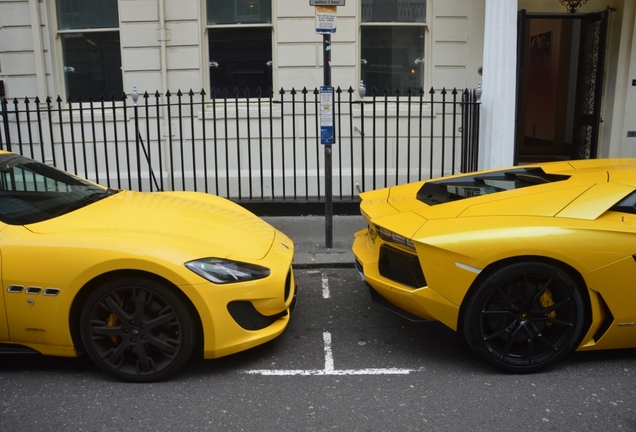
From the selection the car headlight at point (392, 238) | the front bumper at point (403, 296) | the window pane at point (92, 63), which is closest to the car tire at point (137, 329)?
the front bumper at point (403, 296)

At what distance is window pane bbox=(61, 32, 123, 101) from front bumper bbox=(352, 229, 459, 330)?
23.1 feet

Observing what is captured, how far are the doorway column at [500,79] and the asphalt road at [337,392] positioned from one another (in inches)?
174

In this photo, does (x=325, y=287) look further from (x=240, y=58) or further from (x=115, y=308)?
(x=240, y=58)

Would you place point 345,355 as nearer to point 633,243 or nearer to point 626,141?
point 633,243

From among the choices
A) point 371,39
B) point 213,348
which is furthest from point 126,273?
point 371,39

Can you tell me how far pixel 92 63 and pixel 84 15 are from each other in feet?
2.54

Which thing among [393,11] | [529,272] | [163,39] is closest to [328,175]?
[529,272]

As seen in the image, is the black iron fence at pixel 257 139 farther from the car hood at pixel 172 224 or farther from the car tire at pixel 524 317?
the car tire at pixel 524 317

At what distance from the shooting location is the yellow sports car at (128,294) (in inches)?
142

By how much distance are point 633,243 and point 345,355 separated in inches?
79.8

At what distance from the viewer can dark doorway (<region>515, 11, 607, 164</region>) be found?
956 cm

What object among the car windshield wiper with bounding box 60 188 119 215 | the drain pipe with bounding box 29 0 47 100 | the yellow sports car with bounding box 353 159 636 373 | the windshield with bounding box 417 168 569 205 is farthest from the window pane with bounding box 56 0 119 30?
the yellow sports car with bounding box 353 159 636 373

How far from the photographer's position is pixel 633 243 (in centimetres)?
367

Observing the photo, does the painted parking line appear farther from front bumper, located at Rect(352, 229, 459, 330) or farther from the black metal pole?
the black metal pole
